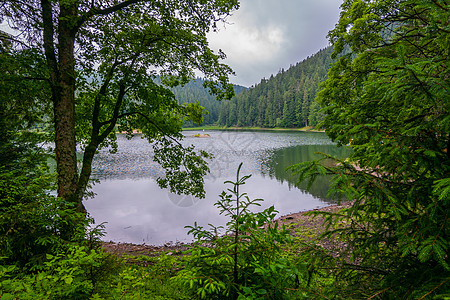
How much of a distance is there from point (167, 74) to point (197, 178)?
3.42 m

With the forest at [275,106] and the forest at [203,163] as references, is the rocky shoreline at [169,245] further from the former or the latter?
the forest at [275,106]

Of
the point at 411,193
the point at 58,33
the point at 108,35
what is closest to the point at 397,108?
the point at 411,193

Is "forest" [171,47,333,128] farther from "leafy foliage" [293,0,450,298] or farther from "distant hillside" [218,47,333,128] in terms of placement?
"leafy foliage" [293,0,450,298]

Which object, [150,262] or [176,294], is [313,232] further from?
[176,294]

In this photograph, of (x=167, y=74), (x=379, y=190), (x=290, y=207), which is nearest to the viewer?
(x=379, y=190)

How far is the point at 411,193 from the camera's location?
5.74 ft

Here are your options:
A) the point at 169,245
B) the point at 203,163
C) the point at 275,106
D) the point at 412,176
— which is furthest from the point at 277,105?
the point at 412,176

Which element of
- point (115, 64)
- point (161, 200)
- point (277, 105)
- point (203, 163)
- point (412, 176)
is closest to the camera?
point (412, 176)

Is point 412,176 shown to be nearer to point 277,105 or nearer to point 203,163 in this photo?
point 203,163

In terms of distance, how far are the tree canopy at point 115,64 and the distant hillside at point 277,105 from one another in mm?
74608

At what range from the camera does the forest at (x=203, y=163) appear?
1.63 meters

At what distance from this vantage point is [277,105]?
95.9m

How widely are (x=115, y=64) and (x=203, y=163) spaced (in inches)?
149

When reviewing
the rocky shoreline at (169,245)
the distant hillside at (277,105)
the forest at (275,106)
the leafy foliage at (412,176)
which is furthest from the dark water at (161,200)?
the distant hillside at (277,105)
